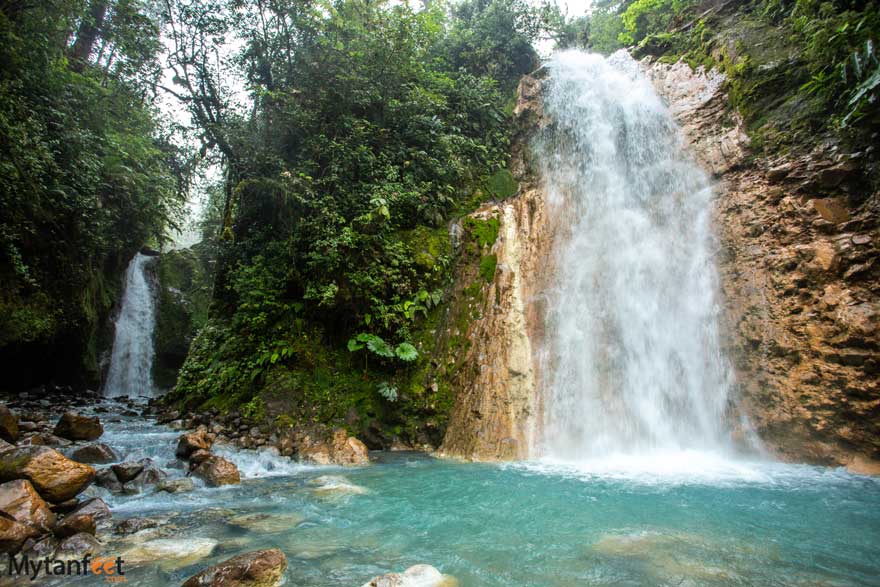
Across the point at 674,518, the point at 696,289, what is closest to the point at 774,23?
the point at 696,289

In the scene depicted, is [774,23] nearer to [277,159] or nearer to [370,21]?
[370,21]

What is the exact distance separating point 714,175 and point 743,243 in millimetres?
2064

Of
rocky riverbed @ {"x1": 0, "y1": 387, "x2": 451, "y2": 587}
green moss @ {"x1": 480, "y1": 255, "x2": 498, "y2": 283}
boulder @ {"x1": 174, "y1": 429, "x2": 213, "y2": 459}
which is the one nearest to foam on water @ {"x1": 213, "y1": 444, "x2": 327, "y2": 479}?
rocky riverbed @ {"x1": 0, "y1": 387, "x2": 451, "y2": 587}

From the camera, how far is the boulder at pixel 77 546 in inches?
122

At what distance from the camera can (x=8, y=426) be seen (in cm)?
519

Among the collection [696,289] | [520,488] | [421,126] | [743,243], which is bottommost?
[520,488]

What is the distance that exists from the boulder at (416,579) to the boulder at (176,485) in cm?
320

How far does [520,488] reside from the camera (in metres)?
5.21

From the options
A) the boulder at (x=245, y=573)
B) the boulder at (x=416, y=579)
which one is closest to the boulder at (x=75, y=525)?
the boulder at (x=245, y=573)

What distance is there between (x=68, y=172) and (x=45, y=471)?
8214mm

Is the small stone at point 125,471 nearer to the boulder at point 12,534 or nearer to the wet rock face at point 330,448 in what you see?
the boulder at point 12,534

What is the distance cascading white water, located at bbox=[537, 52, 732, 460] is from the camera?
23.9 ft

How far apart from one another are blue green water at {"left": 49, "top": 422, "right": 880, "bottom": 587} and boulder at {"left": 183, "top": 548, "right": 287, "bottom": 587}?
16 centimetres

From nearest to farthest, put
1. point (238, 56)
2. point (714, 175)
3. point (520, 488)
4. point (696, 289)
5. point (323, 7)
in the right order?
point (520, 488), point (696, 289), point (714, 175), point (323, 7), point (238, 56)
